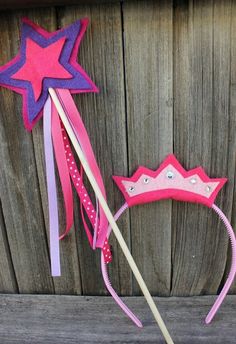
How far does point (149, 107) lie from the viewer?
1011 millimetres

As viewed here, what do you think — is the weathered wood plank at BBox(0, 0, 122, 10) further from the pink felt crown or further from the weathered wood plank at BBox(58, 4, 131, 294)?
the pink felt crown

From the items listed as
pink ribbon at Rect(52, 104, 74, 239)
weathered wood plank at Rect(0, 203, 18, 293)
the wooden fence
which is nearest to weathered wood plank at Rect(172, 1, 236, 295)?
the wooden fence

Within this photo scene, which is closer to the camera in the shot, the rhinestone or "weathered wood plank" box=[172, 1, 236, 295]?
"weathered wood plank" box=[172, 1, 236, 295]

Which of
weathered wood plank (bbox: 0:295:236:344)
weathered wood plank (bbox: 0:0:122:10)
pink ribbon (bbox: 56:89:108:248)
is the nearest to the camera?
weathered wood plank (bbox: 0:0:122:10)

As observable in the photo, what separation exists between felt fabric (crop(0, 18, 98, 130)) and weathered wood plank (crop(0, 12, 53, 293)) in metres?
0.03

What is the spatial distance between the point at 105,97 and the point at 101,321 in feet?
1.91

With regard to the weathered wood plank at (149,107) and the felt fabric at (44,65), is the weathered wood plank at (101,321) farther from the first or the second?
the felt fabric at (44,65)

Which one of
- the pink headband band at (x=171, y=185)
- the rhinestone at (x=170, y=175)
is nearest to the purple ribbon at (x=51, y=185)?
the pink headband band at (x=171, y=185)

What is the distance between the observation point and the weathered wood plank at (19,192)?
987 millimetres

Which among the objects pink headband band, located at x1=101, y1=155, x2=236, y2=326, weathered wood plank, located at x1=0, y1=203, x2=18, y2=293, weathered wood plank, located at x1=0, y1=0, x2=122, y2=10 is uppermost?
weathered wood plank, located at x1=0, y1=0, x2=122, y2=10

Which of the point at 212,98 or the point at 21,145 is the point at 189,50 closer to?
the point at 212,98

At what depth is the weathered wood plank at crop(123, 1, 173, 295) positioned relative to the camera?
0.94 metres

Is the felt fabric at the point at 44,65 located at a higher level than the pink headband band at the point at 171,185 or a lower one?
higher

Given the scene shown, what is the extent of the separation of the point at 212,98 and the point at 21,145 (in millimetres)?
465
